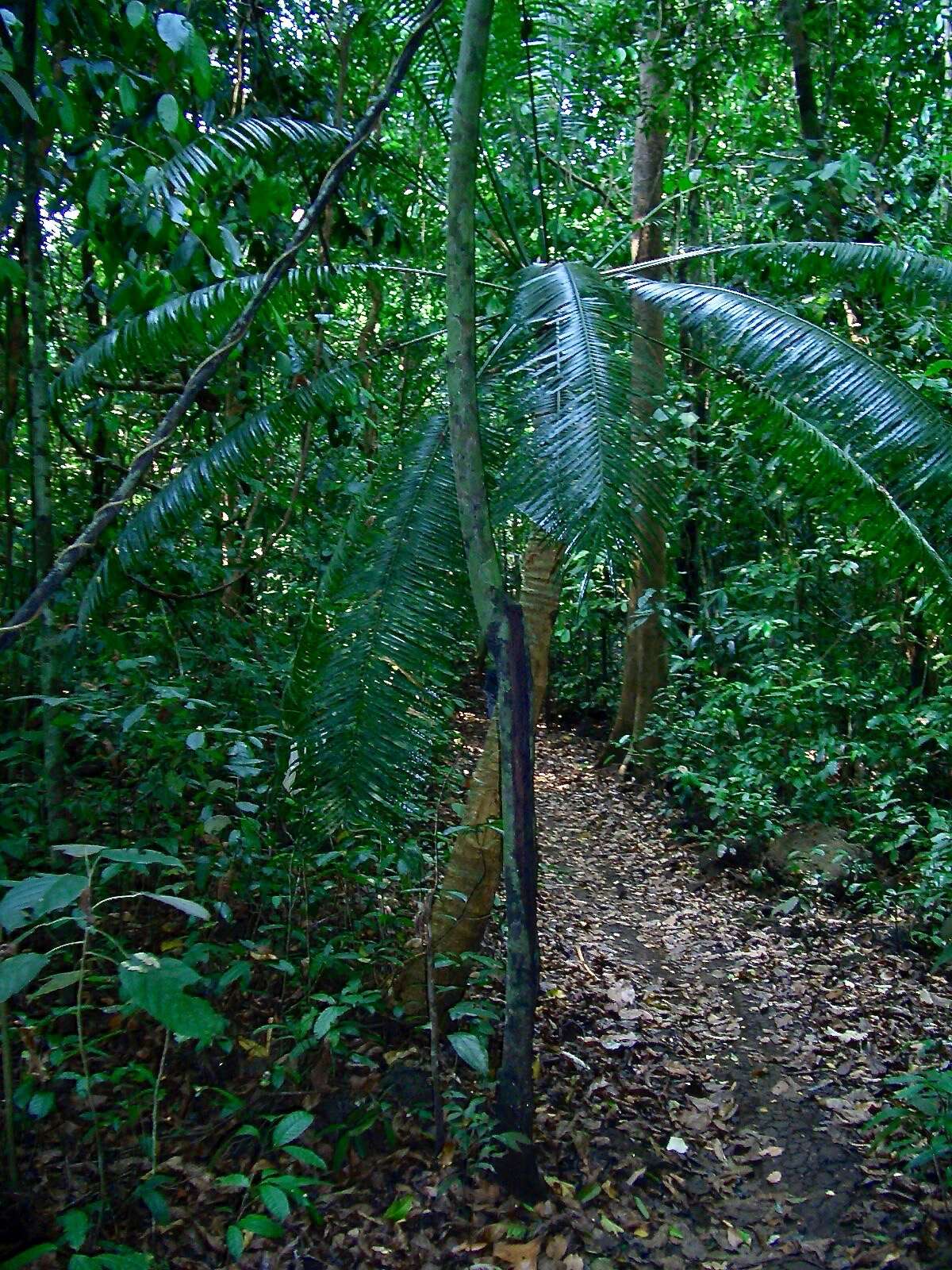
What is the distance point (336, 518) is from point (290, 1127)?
353 centimetres

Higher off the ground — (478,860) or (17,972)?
(17,972)

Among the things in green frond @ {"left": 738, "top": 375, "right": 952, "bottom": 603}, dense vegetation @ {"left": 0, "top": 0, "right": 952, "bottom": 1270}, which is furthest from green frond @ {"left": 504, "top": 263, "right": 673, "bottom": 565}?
green frond @ {"left": 738, "top": 375, "right": 952, "bottom": 603}

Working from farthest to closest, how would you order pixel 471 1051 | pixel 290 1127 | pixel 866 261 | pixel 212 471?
pixel 212 471
pixel 866 261
pixel 471 1051
pixel 290 1127

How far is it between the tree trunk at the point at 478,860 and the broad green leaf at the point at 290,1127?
4.07 feet

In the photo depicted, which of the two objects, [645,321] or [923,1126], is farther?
[645,321]

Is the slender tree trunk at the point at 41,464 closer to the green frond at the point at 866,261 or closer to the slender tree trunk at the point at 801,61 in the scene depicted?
the green frond at the point at 866,261

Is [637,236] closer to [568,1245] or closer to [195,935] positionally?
[195,935]

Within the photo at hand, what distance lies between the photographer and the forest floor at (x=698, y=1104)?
3.45 meters

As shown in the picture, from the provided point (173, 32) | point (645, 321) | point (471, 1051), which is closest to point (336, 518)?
point (173, 32)

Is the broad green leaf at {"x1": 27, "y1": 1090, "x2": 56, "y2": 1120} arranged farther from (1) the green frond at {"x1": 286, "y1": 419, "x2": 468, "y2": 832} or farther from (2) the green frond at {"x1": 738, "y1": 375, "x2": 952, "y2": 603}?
(2) the green frond at {"x1": 738, "y1": 375, "x2": 952, "y2": 603}

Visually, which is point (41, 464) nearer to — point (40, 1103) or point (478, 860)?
point (40, 1103)

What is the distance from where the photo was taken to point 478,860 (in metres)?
4.35

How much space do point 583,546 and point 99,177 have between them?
6.66ft

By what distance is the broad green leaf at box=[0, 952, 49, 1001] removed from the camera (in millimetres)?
2035
